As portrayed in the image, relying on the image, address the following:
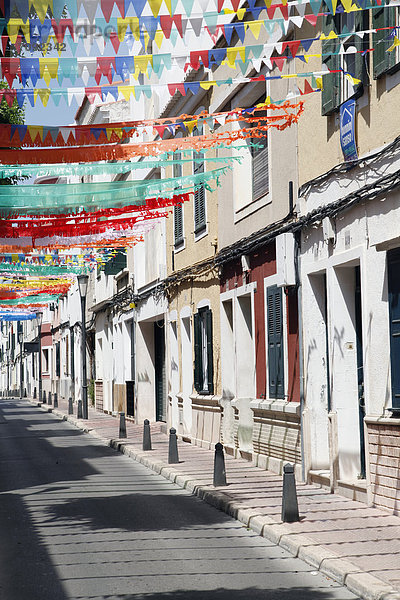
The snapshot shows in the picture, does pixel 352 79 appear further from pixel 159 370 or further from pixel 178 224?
pixel 159 370

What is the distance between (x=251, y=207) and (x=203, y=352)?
4803mm

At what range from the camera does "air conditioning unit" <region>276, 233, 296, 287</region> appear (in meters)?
13.9

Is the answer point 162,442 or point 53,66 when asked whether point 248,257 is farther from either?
point 53,66

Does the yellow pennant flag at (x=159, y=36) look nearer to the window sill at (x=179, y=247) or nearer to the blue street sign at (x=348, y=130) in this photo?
the blue street sign at (x=348, y=130)

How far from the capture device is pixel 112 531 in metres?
10.3

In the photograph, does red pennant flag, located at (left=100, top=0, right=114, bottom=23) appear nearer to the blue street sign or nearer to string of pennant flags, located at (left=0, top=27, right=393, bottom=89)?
string of pennant flags, located at (left=0, top=27, right=393, bottom=89)

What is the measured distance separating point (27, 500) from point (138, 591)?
5936 mm

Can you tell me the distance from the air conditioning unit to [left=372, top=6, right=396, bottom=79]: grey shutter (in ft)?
11.8

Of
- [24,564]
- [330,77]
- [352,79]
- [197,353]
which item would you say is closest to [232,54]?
[352,79]

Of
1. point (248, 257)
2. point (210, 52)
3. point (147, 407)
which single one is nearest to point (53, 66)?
point (210, 52)

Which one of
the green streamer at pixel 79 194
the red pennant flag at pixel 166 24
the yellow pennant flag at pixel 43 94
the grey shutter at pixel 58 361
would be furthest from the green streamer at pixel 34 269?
the grey shutter at pixel 58 361

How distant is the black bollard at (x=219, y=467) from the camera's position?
42.6 feet

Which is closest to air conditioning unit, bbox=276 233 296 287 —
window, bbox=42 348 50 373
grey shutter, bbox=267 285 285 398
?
grey shutter, bbox=267 285 285 398

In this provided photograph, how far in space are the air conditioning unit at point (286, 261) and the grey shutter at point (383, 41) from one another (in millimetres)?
3610
